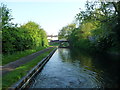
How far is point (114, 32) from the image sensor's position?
18.9 meters

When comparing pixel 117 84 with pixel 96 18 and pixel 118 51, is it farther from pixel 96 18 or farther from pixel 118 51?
pixel 118 51

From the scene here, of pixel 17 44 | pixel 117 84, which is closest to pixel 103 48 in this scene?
pixel 17 44

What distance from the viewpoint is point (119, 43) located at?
19.5 metres

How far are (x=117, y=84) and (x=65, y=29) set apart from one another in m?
85.4

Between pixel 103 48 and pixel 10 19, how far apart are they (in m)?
20.6

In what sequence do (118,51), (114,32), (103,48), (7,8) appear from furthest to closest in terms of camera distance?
(103,48) → (118,51) → (114,32) → (7,8)

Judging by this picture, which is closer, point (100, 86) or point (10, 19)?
point (100, 86)

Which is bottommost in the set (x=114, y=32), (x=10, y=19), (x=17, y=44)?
(x=17, y=44)

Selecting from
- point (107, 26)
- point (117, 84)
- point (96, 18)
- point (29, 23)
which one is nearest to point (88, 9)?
point (96, 18)

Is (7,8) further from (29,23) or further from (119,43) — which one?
(29,23)

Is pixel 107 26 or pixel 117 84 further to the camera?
pixel 107 26

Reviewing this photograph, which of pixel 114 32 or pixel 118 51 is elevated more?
pixel 114 32

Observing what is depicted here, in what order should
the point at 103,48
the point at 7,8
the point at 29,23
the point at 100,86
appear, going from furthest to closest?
the point at 29,23 → the point at 103,48 → the point at 7,8 → the point at 100,86

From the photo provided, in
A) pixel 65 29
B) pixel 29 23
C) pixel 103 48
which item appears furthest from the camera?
pixel 65 29
